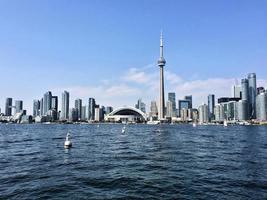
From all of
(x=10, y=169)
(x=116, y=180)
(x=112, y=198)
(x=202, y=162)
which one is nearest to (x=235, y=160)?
(x=202, y=162)

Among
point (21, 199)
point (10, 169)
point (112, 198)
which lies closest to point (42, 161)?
point (10, 169)

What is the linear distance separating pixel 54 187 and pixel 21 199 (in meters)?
3.96

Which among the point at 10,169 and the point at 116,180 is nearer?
the point at 116,180

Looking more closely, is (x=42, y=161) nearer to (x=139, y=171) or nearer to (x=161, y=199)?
(x=139, y=171)

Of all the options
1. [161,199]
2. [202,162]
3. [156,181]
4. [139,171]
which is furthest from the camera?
[202,162]

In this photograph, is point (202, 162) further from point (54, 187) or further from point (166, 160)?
point (54, 187)

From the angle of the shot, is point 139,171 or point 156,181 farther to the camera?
point 139,171

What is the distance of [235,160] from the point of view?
4541 cm

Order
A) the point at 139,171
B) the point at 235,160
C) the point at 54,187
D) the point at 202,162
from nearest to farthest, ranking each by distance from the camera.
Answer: the point at 54,187 → the point at 139,171 → the point at 202,162 → the point at 235,160

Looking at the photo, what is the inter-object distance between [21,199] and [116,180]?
32.4 feet

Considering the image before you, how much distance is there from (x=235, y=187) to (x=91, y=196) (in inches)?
537

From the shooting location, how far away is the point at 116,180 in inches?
1186

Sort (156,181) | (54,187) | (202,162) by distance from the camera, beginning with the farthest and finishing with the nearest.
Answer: (202,162) < (156,181) < (54,187)

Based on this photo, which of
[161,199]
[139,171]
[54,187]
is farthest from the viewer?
[139,171]
